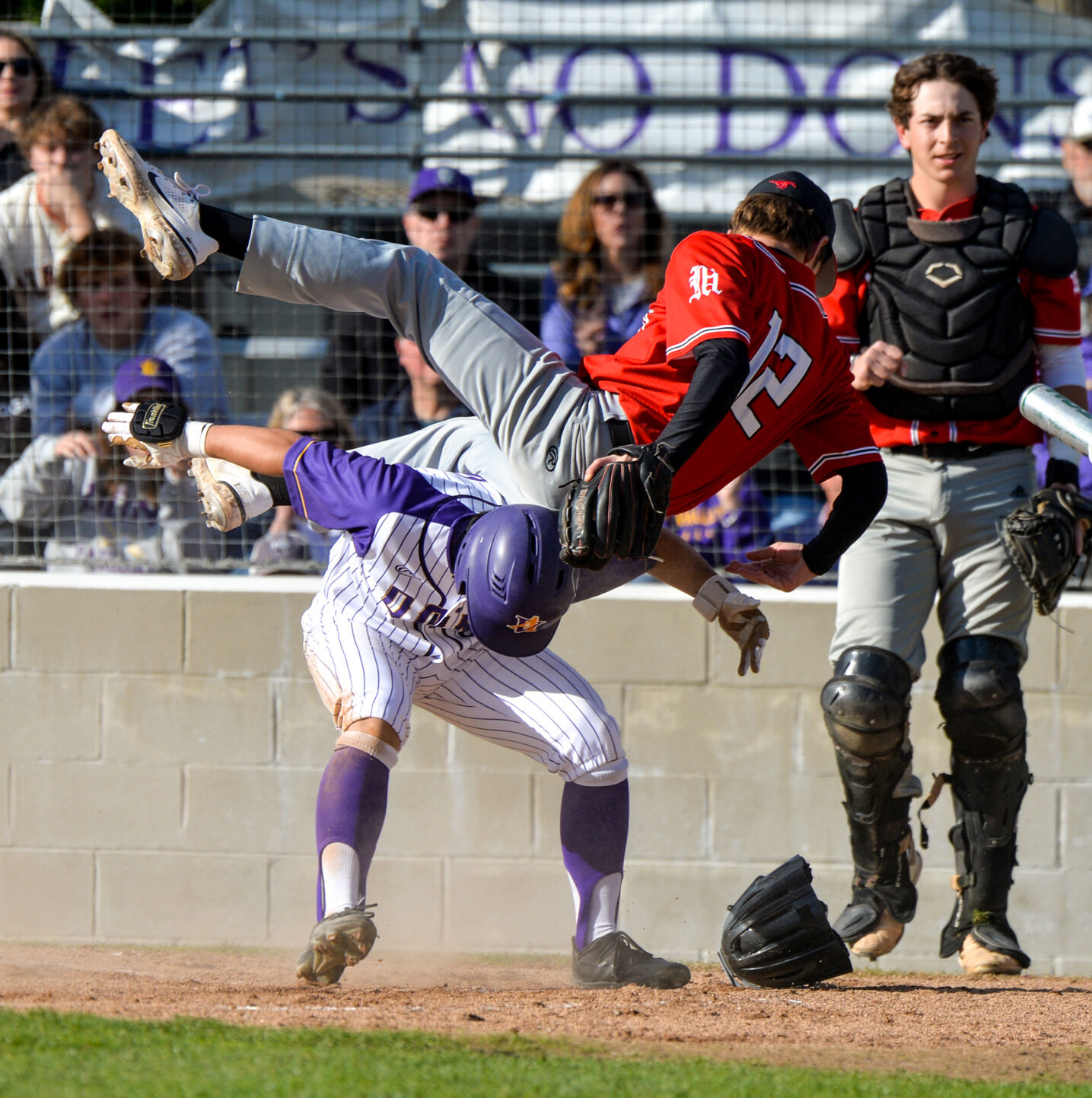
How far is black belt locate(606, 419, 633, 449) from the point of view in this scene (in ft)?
10.9

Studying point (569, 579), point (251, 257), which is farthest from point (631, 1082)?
point (251, 257)

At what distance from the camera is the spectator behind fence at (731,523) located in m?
5.23

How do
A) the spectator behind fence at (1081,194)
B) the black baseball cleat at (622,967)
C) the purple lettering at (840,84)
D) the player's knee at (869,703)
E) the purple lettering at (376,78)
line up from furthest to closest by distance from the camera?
the purple lettering at (840,84) → the purple lettering at (376,78) → the spectator behind fence at (1081,194) → the player's knee at (869,703) → the black baseball cleat at (622,967)

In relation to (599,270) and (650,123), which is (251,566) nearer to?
(599,270)

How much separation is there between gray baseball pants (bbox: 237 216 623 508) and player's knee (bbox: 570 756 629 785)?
0.69m

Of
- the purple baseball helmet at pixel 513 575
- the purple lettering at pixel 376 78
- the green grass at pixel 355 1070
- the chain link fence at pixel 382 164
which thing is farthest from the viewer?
the purple lettering at pixel 376 78

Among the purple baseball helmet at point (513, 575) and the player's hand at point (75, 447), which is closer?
the purple baseball helmet at point (513, 575)

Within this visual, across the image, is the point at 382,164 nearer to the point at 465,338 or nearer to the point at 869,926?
the point at 465,338

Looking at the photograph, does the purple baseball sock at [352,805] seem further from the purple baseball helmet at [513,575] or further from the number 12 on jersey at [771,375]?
the number 12 on jersey at [771,375]

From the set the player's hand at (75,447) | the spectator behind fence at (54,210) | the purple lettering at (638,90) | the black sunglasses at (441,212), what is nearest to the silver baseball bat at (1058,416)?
the black sunglasses at (441,212)

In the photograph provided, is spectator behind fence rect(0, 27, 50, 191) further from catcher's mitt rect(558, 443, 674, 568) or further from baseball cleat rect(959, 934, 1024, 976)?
baseball cleat rect(959, 934, 1024, 976)

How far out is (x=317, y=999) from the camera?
3.01 meters

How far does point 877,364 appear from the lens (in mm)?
3979

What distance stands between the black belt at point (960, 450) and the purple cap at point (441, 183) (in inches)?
86.3
